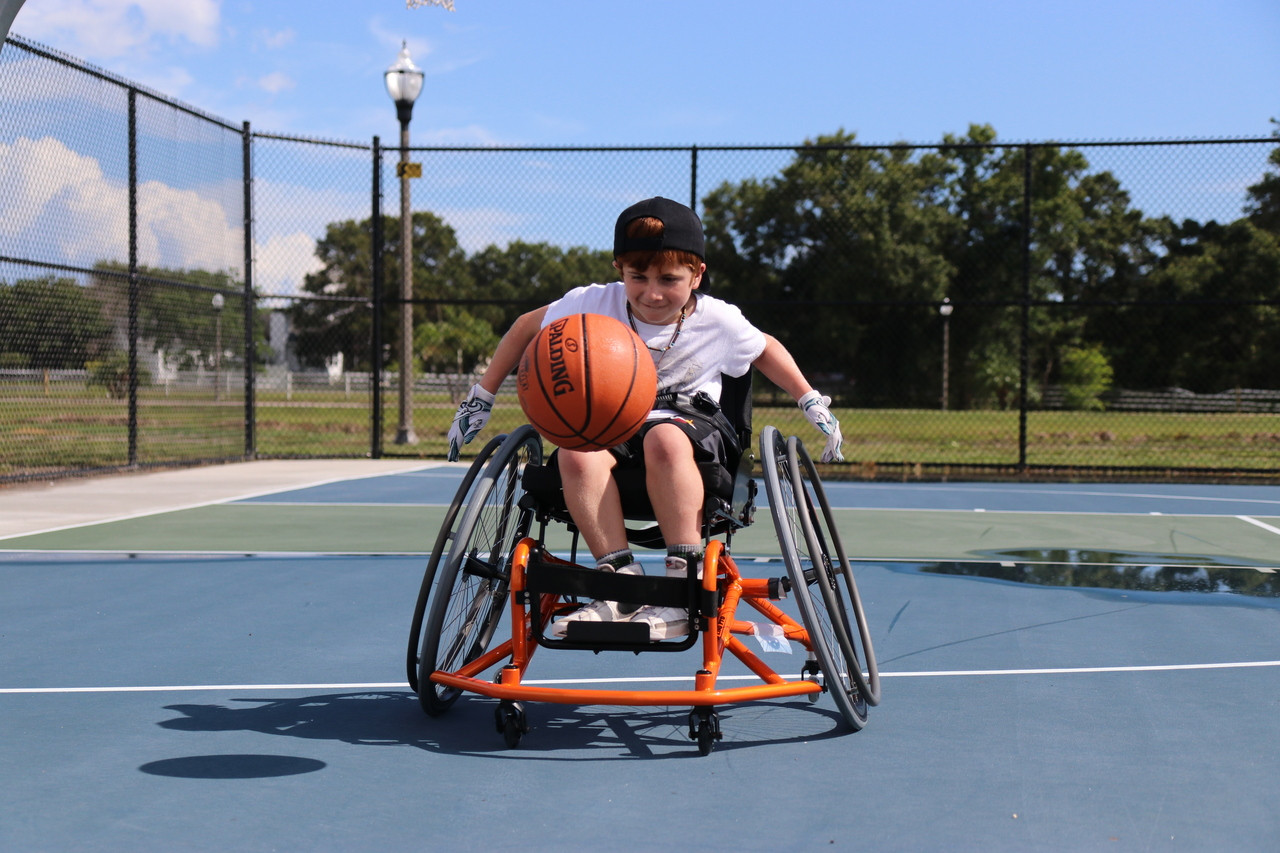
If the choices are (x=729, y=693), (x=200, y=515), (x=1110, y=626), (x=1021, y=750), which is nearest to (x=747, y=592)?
(x=729, y=693)

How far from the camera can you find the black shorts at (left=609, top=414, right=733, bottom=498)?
3.19m

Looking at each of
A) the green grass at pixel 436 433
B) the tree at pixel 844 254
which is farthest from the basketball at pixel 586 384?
the tree at pixel 844 254

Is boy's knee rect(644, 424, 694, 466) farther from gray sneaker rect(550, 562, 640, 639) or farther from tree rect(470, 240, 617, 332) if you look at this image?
tree rect(470, 240, 617, 332)

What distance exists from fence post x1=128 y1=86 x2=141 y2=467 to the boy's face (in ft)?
25.2

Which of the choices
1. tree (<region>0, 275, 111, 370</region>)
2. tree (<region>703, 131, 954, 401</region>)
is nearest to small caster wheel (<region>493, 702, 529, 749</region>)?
tree (<region>0, 275, 111, 370</region>)

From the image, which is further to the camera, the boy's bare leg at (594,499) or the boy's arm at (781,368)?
the boy's arm at (781,368)

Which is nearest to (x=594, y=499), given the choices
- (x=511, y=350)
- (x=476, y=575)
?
(x=476, y=575)

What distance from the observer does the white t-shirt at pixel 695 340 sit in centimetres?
344

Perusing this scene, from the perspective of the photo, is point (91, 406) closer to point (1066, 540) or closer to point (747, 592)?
point (1066, 540)

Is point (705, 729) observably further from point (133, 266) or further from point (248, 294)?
point (248, 294)

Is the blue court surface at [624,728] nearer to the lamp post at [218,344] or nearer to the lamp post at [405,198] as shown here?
the lamp post at [218,344]

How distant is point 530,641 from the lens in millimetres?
3094

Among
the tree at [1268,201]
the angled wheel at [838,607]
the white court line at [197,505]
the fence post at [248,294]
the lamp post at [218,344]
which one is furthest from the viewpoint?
the tree at [1268,201]

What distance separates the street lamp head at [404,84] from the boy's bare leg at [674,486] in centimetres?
1052
